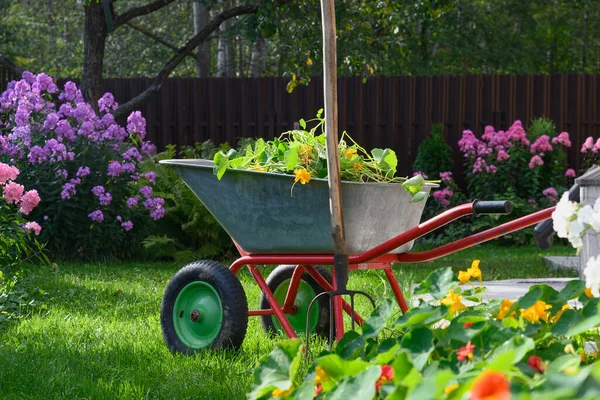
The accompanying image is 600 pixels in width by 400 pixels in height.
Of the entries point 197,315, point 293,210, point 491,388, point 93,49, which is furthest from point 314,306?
point 93,49

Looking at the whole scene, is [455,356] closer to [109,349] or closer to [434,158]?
[109,349]

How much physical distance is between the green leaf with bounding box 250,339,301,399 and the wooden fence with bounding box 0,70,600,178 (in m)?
7.89

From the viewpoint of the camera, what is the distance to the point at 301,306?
363cm

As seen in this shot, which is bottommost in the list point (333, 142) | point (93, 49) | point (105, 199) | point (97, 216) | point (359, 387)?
point (97, 216)

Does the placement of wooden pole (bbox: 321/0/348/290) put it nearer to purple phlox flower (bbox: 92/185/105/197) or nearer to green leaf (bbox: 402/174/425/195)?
green leaf (bbox: 402/174/425/195)

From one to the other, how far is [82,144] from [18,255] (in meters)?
2.11

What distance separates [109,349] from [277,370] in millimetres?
1832

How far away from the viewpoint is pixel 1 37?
16.7 meters

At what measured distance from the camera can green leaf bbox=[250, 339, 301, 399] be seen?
1.62m

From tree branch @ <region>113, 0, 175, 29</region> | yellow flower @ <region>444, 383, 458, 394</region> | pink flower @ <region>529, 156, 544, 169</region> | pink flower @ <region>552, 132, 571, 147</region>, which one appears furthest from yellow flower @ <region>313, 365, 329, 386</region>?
pink flower @ <region>552, 132, 571, 147</region>

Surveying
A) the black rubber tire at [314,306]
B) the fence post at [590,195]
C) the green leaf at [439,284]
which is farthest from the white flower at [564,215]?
the fence post at [590,195]

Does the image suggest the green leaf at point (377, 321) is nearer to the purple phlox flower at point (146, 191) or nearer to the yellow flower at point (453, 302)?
the yellow flower at point (453, 302)

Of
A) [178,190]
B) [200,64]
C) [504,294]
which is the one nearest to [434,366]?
[504,294]

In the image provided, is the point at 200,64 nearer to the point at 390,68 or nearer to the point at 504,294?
the point at 390,68
